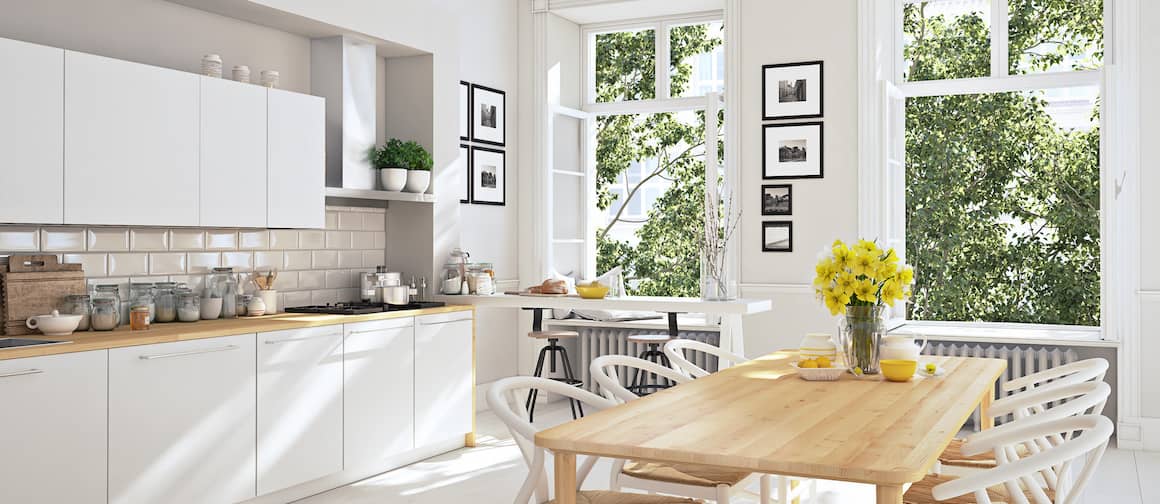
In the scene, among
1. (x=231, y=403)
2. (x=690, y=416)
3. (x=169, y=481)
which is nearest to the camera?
(x=690, y=416)

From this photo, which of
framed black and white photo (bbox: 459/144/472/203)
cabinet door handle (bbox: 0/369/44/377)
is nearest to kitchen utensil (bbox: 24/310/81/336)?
cabinet door handle (bbox: 0/369/44/377)

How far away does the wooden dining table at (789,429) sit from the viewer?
213cm

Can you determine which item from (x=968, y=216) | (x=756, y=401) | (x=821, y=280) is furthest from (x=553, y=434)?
(x=968, y=216)

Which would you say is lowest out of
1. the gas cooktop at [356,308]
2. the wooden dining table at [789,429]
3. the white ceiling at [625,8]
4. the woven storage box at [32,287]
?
the wooden dining table at [789,429]

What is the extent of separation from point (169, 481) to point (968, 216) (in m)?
6.88

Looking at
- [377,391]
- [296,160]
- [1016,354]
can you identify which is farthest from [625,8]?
[377,391]

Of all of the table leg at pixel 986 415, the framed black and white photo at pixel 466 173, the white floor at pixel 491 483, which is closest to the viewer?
the table leg at pixel 986 415

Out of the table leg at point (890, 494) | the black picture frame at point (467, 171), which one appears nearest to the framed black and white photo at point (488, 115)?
the black picture frame at point (467, 171)

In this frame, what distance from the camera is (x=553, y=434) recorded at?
7.85 feet

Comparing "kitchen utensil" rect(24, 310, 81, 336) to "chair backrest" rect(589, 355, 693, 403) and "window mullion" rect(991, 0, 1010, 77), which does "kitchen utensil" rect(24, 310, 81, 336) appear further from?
"window mullion" rect(991, 0, 1010, 77)

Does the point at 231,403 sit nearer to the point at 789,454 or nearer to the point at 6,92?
the point at 6,92

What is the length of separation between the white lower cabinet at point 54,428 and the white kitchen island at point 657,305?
8.32 ft

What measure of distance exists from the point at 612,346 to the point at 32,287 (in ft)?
14.2

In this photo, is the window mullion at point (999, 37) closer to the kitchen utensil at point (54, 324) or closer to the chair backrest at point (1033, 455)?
the chair backrest at point (1033, 455)
